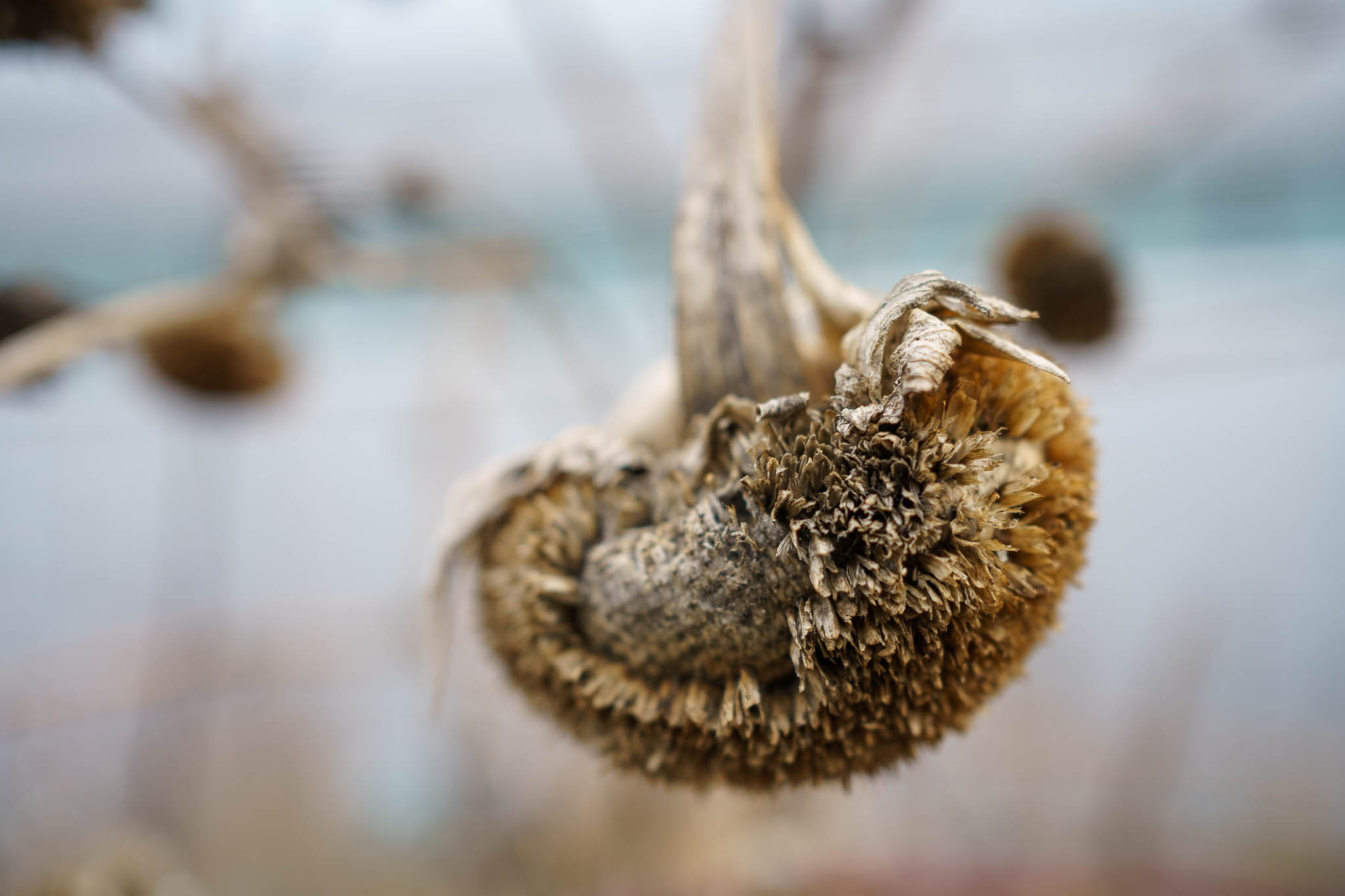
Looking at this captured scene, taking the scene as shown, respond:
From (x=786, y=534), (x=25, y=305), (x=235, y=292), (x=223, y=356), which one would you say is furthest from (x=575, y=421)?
(x=786, y=534)

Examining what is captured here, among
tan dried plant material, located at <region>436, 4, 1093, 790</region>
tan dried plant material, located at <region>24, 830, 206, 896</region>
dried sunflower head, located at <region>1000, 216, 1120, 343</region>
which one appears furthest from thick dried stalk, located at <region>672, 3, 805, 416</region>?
tan dried plant material, located at <region>24, 830, 206, 896</region>

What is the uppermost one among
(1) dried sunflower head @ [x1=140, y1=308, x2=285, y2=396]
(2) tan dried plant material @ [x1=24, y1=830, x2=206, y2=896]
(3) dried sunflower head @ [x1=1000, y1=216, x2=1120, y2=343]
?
(3) dried sunflower head @ [x1=1000, y1=216, x2=1120, y2=343]

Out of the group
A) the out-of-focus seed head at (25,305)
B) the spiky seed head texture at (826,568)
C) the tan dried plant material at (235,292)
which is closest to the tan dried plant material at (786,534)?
the spiky seed head texture at (826,568)

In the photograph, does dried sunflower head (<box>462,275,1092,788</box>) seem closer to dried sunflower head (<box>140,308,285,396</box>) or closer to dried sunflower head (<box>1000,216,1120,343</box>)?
dried sunflower head (<box>1000,216,1120,343</box>)

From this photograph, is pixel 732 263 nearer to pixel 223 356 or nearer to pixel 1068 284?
pixel 1068 284

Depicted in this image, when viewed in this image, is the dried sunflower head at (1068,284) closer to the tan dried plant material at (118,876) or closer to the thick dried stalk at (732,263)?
the thick dried stalk at (732,263)
